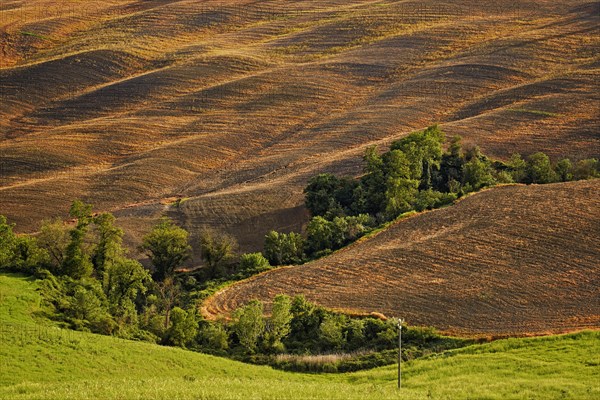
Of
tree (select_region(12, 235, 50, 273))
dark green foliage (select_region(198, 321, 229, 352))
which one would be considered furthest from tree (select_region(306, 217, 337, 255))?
tree (select_region(12, 235, 50, 273))

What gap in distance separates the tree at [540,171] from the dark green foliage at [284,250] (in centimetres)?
1988

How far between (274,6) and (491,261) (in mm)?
93961

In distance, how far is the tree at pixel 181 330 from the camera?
43.7 metres

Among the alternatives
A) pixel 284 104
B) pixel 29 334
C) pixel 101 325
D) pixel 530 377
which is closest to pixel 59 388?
pixel 29 334

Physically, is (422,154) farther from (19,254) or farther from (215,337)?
(19,254)

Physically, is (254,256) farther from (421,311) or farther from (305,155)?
(305,155)

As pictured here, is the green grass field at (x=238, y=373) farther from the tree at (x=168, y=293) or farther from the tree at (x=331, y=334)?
the tree at (x=168, y=293)

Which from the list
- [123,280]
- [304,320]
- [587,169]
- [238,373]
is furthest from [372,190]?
[238,373]

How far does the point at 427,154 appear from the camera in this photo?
71.2 meters

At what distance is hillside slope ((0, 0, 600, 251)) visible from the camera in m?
79.4

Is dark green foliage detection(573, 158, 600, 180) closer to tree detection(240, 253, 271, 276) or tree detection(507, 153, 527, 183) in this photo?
tree detection(507, 153, 527, 183)

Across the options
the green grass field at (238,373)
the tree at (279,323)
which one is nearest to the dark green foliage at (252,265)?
the tree at (279,323)

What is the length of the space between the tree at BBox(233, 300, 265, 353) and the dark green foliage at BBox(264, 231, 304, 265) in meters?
14.7

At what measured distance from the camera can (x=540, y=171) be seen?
69.9 meters
